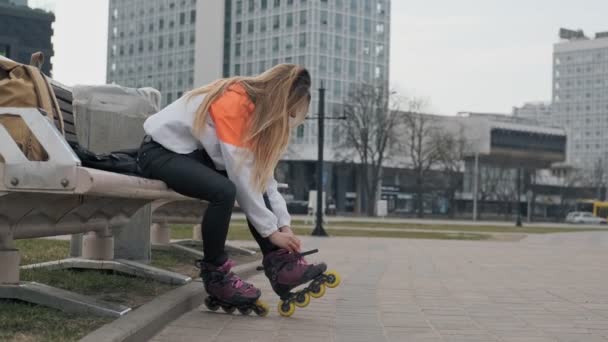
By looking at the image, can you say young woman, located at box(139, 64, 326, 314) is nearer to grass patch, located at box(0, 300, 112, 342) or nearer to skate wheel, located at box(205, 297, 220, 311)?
skate wheel, located at box(205, 297, 220, 311)

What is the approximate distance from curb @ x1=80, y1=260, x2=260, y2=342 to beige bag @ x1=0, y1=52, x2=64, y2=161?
82 centimetres

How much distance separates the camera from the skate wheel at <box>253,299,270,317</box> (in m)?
5.17

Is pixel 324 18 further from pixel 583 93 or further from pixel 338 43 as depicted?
pixel 583 93

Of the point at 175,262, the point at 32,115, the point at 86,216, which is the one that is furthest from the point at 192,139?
the point at 175,262

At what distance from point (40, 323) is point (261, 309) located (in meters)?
1.66

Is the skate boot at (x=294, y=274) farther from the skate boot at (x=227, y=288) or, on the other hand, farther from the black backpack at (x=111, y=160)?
the black backpack at (x=111, y=160)

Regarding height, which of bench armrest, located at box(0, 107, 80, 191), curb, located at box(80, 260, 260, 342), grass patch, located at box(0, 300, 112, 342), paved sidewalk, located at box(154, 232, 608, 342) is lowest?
paved sidewalk, located at box(154, 232, 608, 342)

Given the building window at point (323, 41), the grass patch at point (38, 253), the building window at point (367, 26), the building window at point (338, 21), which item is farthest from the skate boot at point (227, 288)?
the building window at point (367, 26)

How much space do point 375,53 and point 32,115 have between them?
91206 mm

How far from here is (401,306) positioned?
6352 millimetres

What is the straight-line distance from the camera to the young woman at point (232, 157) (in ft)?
15.7

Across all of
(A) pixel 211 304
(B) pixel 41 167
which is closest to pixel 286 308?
(A) pixel 211 304

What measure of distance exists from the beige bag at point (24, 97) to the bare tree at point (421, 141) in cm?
7098

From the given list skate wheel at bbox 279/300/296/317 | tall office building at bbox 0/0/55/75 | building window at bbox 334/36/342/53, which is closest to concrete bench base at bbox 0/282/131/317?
skate wheel at bbox 279/300/296/317
